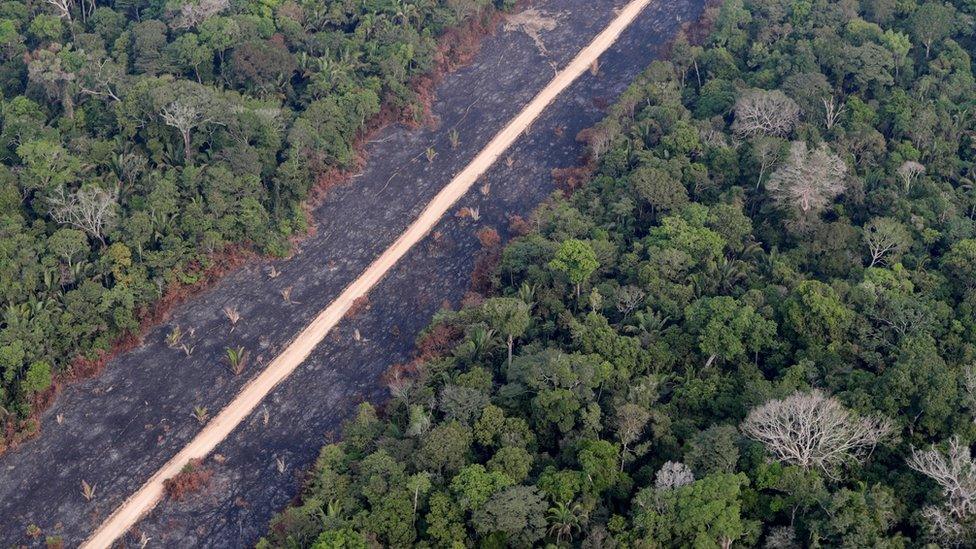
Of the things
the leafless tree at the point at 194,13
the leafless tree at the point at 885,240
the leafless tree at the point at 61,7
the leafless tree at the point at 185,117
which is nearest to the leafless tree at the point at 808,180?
the leafless tree at the point at 885,240

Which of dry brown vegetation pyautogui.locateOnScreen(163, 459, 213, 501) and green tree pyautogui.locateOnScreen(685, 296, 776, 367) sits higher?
green tree pyautogui.locateOnScreen(685, 296, 776, 367)

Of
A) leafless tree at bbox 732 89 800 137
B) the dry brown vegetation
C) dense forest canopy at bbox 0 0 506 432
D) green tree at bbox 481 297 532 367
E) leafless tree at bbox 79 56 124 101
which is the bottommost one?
the dry brown vegetation

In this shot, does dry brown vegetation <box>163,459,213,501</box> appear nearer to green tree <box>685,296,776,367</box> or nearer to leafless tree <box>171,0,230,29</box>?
green tree <box>685,296,776,367</box>

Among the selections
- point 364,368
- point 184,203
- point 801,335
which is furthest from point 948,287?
point 184,203

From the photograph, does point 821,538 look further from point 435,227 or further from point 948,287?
point 435,227

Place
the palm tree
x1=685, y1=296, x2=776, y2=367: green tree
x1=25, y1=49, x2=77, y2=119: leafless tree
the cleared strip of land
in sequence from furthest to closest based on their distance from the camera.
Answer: x1=25, y1=49, x2=77, y2=119: leafless tree, x1=685, y1=296, x2=776, y2=367: green tree, the cleared strip of land, the palm tree

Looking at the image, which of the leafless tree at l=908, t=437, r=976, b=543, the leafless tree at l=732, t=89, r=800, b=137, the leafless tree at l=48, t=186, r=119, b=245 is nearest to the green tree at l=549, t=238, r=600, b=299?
the leafless tree at l=732, t=89, r=800, b=137

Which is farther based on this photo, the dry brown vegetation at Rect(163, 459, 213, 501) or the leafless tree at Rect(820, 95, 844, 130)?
the leafless tree at Rect(820, 95, 844, 130)
